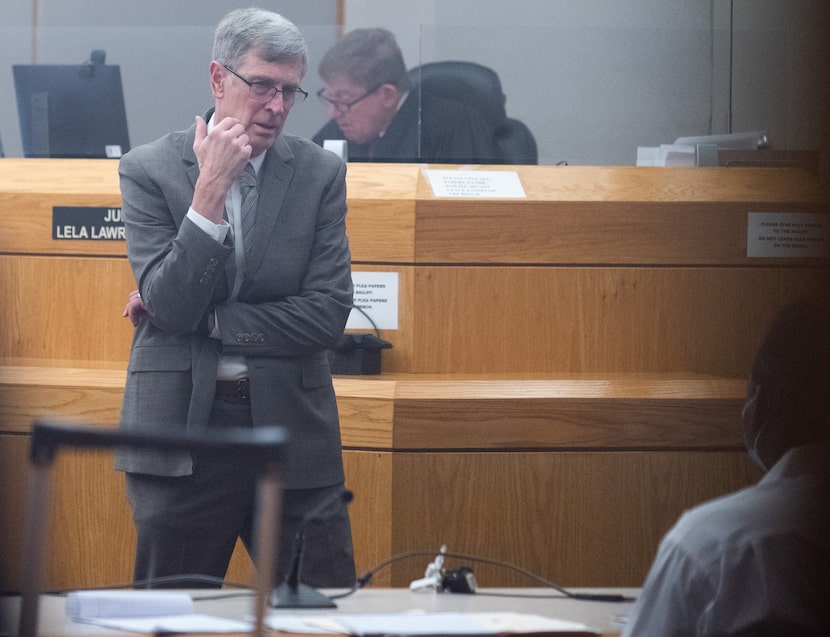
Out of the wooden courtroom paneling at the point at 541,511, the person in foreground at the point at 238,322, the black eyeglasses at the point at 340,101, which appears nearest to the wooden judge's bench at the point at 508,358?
the wooden courtroom paneling at the point at 541,511

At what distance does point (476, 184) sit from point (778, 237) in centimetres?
70

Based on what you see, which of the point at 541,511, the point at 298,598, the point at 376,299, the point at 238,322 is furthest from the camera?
the point at 376,299

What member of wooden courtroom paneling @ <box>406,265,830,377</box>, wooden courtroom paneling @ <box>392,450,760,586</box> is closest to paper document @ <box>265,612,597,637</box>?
wooden courtroom paneling @ <box>392,450,760,586</box>

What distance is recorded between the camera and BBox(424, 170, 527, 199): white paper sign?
260 cm

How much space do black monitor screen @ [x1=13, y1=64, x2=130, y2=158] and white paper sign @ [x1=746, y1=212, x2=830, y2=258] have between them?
1.51 metres

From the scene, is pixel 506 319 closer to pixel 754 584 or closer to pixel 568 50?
pixel 568 50

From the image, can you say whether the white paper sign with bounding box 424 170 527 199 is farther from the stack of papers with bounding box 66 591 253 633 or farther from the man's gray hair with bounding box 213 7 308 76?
the stack of papers with bounding box 66 591 253 633

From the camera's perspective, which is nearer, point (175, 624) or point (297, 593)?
point (175, 624)

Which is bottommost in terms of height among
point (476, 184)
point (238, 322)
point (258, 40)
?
point (238, 322)

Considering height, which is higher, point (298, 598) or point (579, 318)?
point (579, 318)

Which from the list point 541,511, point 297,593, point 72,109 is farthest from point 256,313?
point 72,109

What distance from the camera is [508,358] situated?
102 inches

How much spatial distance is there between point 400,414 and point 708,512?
126 centimetres

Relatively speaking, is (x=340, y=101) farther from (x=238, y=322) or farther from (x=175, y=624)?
(x=175, y=624)
